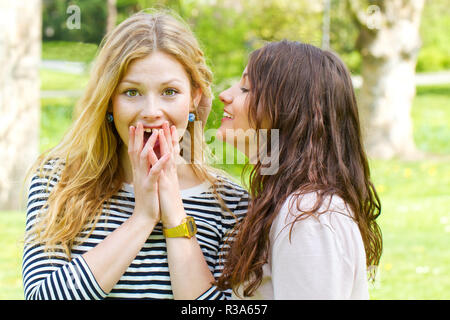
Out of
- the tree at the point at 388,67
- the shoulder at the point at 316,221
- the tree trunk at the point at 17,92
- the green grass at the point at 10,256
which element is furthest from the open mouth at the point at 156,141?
the tree at the point at 388,67

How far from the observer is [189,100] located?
216 centimetres

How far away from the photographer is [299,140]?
1.90 metres

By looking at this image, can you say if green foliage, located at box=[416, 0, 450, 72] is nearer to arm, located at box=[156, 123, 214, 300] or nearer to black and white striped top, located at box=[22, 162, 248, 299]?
black and white striped top, located at box=[22, 162, 248, 299]

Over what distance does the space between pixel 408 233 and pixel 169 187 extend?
453cm

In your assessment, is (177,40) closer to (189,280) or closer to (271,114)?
(271,114)

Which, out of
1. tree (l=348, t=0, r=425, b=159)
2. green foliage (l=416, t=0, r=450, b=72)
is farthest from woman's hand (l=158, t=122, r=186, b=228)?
green foliage (l=416, t=0, r=450, b=72)

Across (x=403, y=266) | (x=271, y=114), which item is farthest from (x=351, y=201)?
(x=403, y=266)

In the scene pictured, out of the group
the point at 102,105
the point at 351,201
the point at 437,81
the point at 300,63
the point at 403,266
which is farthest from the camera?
the point at 437,81

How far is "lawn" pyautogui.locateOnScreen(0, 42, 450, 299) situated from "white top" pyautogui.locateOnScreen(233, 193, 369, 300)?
866mm

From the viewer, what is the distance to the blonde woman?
6.40 ft

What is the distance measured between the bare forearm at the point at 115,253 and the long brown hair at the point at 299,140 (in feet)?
0.98
